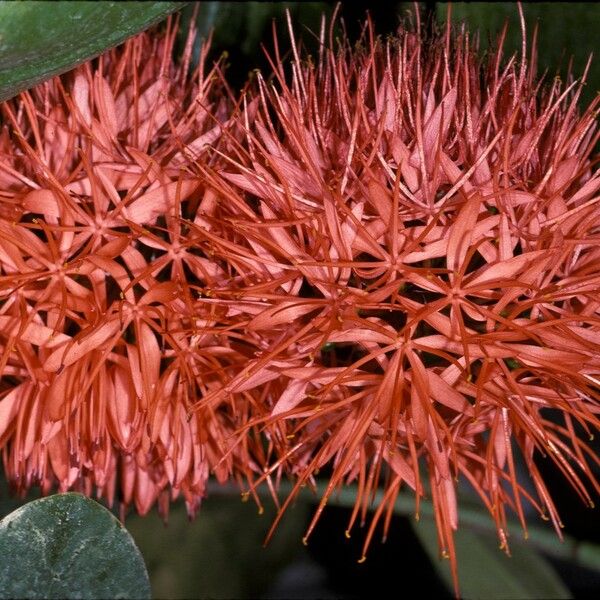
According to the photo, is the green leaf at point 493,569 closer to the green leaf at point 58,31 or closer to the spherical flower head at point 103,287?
the spherical flower head at point 103,287

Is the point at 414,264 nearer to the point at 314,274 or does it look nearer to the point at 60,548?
the point at 314,274

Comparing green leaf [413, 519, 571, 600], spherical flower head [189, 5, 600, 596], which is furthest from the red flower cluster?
green leaf [413, 519, 571, 600]

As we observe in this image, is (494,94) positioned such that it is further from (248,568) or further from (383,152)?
(248,568)

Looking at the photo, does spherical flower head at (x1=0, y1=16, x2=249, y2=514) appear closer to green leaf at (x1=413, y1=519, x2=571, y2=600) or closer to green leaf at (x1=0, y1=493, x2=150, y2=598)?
green leaf at (x1=0, y1=493, x2=150, y2=598)

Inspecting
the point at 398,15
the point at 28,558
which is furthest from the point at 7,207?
the point at 398,15

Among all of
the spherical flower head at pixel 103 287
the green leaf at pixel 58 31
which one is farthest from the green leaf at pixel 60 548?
the green leaf at pixel 58 31

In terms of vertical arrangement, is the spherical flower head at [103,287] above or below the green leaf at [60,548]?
above

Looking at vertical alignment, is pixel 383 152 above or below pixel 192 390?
above
